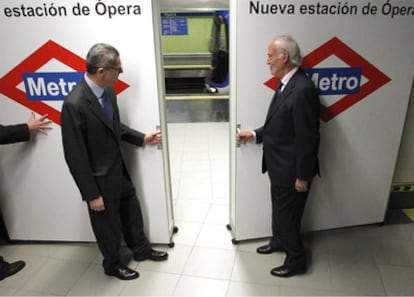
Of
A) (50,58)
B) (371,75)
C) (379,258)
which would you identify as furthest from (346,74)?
(50,58)

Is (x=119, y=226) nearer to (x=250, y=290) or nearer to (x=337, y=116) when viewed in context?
(x=250, y=290)

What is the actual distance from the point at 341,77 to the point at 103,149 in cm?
166

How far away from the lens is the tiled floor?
84.8 inches

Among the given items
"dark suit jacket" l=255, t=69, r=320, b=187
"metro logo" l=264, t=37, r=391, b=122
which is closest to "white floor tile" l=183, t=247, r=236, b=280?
"dark suit jacket" l=255, t=69, r=320, b=187

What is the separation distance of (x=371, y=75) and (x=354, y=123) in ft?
1.17

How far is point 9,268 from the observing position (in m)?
2.33

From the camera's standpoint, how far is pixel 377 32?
2.09 metres

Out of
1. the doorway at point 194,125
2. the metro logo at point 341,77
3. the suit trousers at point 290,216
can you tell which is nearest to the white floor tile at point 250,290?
the suit trousers at point 290,216

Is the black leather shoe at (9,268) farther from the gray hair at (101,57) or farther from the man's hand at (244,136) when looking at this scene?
the man's hand at (244,136)

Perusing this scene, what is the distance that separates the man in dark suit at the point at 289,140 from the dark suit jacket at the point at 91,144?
0.87 m

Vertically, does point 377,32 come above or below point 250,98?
above

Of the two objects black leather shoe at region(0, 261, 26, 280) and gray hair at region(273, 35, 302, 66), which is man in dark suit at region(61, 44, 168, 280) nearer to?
black leather shoe at region(0, 261, 26, 280)

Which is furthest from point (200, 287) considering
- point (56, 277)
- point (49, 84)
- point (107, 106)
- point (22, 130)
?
point (49, 84)

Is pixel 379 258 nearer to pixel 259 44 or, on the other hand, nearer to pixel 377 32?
pixel 377 32
